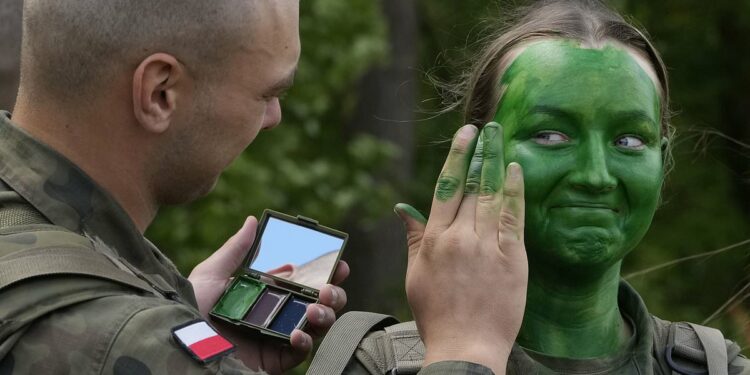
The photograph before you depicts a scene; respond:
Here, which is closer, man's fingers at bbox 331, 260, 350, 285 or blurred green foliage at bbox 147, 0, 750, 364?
man's fingers at bbox 331, 260, 350, 285

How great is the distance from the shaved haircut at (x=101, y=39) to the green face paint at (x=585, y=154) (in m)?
0.84

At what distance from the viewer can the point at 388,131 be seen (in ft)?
35.8

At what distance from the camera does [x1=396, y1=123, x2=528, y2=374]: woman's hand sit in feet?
8.49

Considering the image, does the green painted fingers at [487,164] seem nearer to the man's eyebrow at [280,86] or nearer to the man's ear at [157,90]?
the man's eyebrow at [280,86]

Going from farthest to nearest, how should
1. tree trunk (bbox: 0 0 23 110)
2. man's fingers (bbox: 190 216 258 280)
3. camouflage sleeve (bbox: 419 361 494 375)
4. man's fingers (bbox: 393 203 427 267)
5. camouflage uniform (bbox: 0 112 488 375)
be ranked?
tree trunk (bbox: 0 0 23 110)
man's fingers (bbox: 190 216 258 280)
man's fingers (bbox: 393 203 427 267)
camouflage sleeve (bbox: 419 361 494 375)
camouflage uniform (bbox: 0 112 488 375)

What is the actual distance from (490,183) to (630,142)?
19.8 inches

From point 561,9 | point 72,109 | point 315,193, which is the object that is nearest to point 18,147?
point 72,109

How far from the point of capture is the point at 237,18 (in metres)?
2.73

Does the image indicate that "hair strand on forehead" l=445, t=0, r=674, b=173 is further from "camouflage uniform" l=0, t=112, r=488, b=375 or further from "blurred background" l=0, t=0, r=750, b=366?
"blurred background" l=0, t=0, r=750, b=366

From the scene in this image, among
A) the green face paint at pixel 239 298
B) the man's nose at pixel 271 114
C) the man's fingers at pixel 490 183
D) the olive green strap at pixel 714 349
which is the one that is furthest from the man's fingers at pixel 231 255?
the olive green strap at pixel 714 349

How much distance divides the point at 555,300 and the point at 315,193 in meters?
6.60

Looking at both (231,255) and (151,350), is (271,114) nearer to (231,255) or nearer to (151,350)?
(231,255)

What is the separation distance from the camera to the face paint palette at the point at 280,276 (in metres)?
3.12

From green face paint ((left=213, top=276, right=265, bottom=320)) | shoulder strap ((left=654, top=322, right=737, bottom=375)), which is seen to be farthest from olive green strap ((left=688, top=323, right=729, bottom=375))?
green face paint ((left=213, top=276, right=265, bottom=320))
